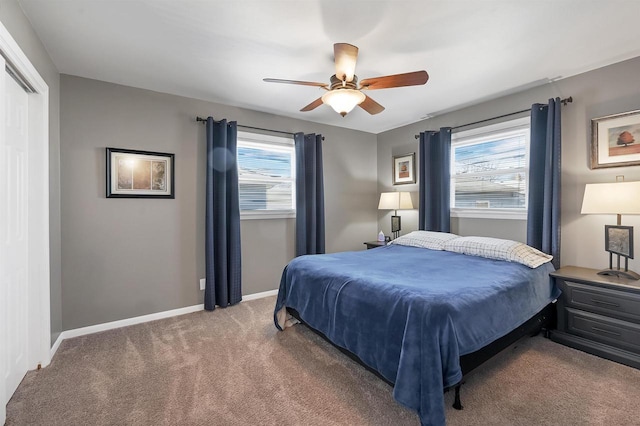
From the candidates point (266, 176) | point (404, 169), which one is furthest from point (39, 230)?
point (404, 169)

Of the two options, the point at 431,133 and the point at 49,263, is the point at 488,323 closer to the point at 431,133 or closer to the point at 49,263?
the point at 431,133

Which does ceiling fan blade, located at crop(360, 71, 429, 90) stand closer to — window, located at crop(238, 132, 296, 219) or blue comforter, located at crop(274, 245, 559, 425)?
blue comforter, located at crop(274, 245, 559, 425)

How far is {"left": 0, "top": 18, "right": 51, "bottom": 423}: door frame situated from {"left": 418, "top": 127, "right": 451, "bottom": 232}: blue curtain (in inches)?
158

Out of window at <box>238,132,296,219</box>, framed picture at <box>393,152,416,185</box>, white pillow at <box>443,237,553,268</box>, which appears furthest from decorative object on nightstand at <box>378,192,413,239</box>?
→ window at <box>238,132,296,219</box>

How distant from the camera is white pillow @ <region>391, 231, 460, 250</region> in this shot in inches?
137

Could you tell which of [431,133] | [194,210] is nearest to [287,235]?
[194,210]

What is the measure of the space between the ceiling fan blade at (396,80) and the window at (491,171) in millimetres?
1931

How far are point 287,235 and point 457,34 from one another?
10.0 ft

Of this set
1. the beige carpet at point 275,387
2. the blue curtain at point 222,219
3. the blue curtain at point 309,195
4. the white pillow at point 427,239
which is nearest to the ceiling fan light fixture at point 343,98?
the blue curtain at point 222,219

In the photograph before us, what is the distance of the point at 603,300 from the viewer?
238 cm

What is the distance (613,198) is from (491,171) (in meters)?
1.37

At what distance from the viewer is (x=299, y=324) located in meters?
3.06

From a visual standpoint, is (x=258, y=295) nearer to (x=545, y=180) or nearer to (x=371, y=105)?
(x=371, y=105)

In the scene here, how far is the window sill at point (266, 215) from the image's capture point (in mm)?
3949
